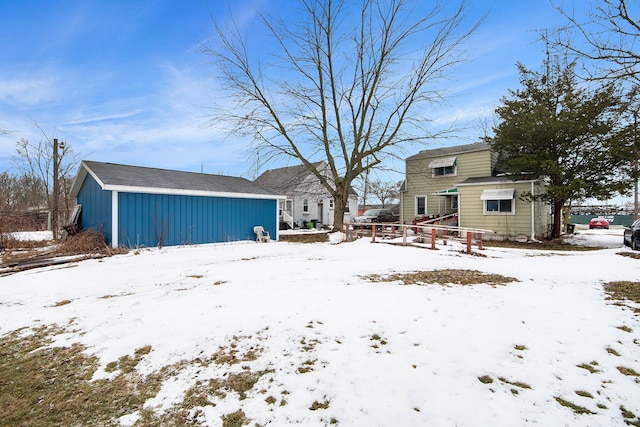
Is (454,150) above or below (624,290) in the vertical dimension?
above

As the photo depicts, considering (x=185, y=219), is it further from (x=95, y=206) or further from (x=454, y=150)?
(x=454, y=150)

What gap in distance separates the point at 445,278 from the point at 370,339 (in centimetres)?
346

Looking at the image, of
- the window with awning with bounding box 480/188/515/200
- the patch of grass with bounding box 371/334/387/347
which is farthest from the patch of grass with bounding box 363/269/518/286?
the window with awning with bounding box 480/188/515/200

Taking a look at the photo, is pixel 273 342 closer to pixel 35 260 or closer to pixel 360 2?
pixel 35 260

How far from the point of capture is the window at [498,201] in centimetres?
1581

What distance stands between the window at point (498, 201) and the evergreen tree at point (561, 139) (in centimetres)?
116

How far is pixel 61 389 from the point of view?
2582 millimetres

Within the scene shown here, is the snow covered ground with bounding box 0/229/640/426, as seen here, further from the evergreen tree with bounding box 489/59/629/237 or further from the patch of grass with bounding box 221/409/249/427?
the evergreen tree with bounding box 489/59/629/237

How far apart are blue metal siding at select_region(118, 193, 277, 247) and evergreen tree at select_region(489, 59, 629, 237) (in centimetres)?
1309

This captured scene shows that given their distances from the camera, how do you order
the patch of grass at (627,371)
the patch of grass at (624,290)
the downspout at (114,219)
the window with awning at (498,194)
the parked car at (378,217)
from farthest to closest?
the parked car at (378,217)
the window with awning at (498,194)
the downspout at (114,219)
the patch of grass at (624,290)
the patch of grass at (627,371)

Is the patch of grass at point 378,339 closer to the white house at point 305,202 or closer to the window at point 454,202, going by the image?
the window at point 454,202

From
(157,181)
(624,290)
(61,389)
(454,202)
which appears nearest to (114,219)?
(157,181)

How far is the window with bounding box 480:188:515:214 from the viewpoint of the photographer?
51.9ft

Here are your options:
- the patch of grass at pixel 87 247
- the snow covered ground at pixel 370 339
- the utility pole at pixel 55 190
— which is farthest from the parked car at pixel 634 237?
the utility pole at pixel 55 190
